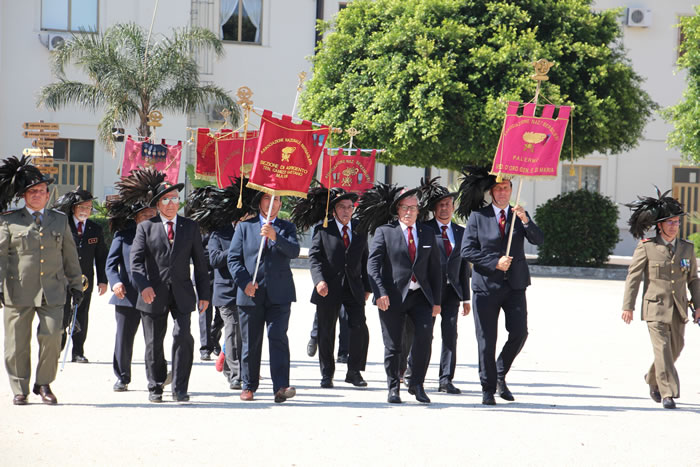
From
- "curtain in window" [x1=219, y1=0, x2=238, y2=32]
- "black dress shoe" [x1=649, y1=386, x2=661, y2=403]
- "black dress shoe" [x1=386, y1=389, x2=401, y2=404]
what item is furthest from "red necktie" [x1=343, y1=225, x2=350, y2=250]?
"curtain in window" [x1=219, y1=0, x2=238, y2=32]

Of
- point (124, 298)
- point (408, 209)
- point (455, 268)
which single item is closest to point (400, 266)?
point (408, 209)

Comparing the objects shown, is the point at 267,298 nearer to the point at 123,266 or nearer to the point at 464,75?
the point at 123,266

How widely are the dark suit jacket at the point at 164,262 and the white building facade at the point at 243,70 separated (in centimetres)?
2273

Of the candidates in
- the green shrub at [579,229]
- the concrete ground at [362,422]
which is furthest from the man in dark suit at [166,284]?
the green shrub at [579,229]

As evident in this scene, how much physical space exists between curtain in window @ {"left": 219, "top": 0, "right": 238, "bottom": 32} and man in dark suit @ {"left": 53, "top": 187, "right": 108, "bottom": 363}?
24.4 m

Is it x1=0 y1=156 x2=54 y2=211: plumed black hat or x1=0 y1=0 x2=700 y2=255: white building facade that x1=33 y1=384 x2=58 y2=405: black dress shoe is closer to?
x1=0 y1=156 x2=54 y2=211: plumed black hat

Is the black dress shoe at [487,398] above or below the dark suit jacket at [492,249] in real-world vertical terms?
below

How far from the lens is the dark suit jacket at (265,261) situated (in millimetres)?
8586

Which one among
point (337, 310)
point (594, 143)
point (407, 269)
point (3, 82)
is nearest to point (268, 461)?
point (407, 269)

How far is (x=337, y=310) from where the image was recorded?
9781 millimetres

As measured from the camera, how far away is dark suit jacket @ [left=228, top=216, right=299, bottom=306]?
859 cm

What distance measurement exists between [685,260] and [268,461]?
4.43 m

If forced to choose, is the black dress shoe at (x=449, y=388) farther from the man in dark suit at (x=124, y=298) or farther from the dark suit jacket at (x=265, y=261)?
the man in dark suit at (x=124, y=298)

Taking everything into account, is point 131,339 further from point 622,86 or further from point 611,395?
point 622,86
